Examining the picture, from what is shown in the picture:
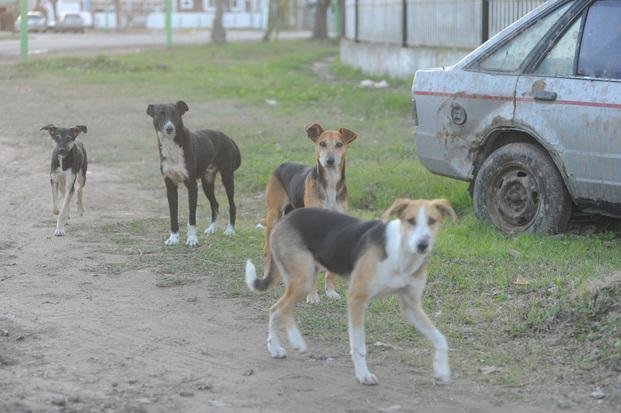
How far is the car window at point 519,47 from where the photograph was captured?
874 cm

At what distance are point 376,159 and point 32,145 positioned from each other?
5196 millimetres

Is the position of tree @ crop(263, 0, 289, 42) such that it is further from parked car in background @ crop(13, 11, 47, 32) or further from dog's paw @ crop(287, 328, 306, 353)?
dog's paw @ crop(287, 328, 306, 353)

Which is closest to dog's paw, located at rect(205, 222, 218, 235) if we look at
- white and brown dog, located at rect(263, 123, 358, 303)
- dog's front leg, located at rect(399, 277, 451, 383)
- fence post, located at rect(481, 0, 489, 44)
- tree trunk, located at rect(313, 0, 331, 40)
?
white and brown dog, located at rect(263, 123, 358, 303)

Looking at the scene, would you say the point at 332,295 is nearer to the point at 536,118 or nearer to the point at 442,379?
the point at 442,379

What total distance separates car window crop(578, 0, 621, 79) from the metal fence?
27.2 feet

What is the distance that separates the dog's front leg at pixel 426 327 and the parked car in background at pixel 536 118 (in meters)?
2.73

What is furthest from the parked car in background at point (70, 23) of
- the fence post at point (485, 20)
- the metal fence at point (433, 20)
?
the fence post at point (485, 20)

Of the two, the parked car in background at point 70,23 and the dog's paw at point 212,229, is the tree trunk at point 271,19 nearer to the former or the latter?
the parked car in background at point 70,23

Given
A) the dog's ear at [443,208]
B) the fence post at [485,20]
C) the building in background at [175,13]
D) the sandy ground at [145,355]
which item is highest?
the building in background at [175,13]

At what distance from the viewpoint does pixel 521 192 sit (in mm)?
8836

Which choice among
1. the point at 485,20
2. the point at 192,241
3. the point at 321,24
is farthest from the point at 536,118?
the point at 321,24

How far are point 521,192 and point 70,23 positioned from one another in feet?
167

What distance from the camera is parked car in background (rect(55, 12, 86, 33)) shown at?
56.4m

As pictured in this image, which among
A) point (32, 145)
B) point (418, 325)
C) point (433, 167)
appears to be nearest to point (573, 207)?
point (433, 167)
